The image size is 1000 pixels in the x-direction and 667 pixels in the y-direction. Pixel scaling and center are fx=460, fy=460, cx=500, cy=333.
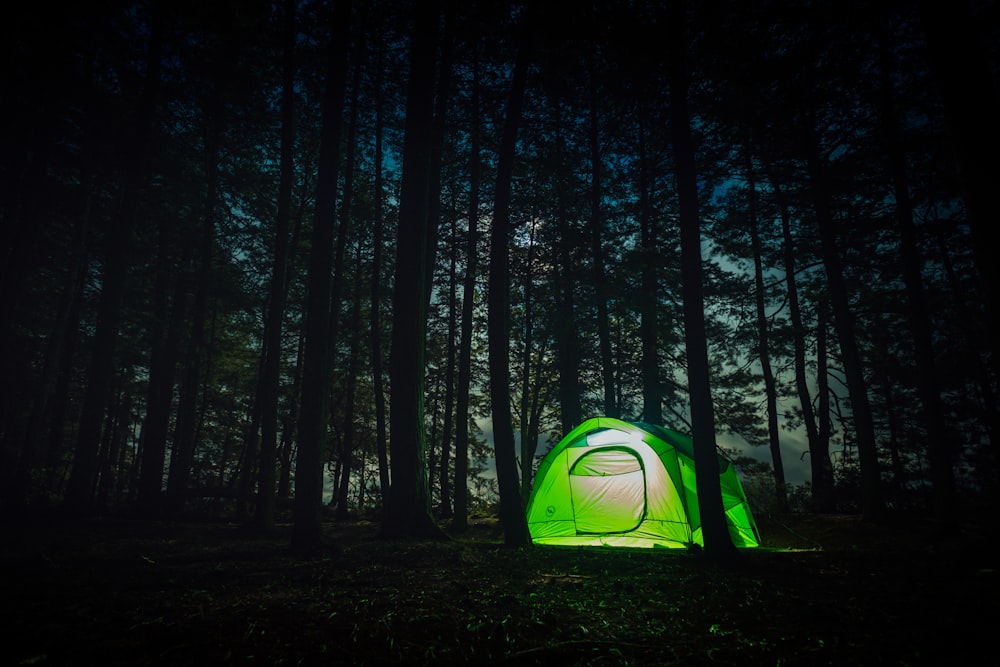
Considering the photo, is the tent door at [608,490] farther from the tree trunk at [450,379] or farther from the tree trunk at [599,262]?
the tree trunk at [450,379]

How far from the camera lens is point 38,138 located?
1394 centimetres

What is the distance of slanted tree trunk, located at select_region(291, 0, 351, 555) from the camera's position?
7594 mm

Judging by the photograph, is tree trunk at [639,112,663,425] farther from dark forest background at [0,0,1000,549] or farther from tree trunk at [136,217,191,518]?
tree trunk at [136,217,191,518]

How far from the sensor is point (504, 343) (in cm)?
909

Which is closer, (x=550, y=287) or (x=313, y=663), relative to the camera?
(x=313, y=663)

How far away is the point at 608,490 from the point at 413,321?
19.7 ft

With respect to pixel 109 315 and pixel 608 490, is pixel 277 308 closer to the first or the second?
pixel 109 315

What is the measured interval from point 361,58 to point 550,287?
8.99 m

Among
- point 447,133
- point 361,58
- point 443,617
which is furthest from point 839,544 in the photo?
point 361,58

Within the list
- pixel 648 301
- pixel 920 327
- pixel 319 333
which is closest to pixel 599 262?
pixel 648 301

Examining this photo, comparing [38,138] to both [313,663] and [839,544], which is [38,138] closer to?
[313,663]

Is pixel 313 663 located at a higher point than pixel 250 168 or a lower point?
lower

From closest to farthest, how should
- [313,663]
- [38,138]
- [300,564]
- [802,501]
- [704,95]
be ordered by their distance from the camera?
[313,663], [300,564], [704,95], [38,138], [802,501]

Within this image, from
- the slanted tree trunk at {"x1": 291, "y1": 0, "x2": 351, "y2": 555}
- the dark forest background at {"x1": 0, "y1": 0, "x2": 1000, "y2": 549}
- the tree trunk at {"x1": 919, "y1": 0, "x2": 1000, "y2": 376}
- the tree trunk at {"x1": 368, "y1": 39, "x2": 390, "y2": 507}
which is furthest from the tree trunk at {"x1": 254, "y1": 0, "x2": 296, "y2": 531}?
the tree trunk at {"x1": 919, "y1": 0, "x2": 1000, "y2": 376}
